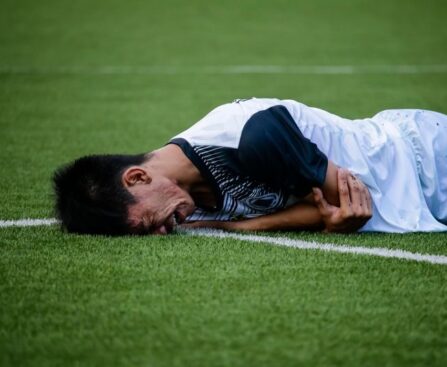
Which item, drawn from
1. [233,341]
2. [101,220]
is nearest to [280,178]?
[101,220]

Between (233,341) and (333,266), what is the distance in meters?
0.82

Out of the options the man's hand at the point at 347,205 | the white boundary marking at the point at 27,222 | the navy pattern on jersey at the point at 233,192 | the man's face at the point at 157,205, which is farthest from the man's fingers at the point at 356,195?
the white boundary marking at the point at 27,222

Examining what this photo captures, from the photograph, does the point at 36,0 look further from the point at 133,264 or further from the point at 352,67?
the point at 133,264

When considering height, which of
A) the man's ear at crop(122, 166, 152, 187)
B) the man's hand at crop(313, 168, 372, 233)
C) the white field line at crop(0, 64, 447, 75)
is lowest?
the white field line at crop(0, 64, 447, 75)

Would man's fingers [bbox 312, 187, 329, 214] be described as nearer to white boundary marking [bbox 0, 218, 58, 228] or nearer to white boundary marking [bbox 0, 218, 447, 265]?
white boundary marking [bbox 0, 218, 447, 265]

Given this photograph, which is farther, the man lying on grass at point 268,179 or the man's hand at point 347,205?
the man's hand at point 347,205

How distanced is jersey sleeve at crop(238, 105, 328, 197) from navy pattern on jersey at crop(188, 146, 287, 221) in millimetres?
64

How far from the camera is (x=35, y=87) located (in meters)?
8.83

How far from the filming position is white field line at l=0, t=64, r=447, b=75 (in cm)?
992

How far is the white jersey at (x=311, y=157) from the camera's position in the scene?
3.59m

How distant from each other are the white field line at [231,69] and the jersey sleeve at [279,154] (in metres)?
6.39

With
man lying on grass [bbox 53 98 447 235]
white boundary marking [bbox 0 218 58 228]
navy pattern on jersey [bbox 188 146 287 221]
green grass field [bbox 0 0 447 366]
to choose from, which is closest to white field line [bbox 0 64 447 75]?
green grass field [bbox 0 0 447 366]

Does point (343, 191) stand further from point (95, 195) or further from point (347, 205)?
point (95, 195)

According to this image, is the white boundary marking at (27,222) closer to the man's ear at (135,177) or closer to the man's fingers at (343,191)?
the man's ear at (135,177)
